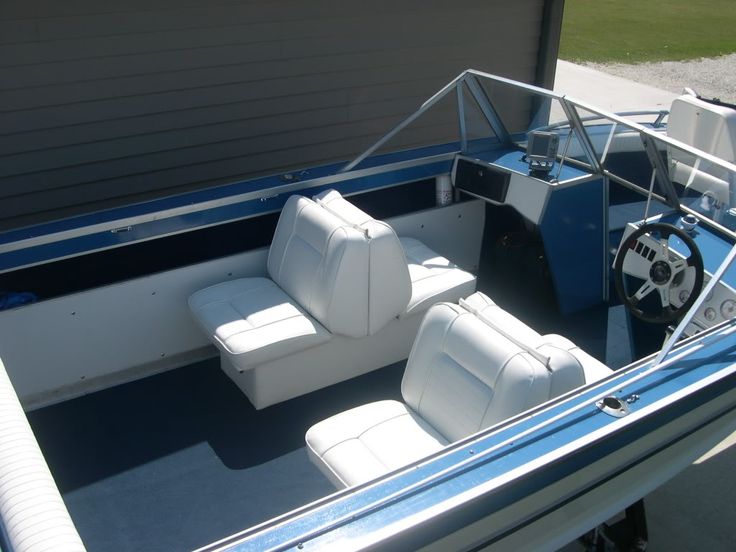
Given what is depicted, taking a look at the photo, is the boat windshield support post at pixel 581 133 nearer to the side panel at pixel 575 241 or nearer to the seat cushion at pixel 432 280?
the side panel at pixel 575 241

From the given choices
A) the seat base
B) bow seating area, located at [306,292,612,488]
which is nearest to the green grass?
the seat base

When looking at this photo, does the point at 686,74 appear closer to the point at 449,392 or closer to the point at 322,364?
the point at 322,364

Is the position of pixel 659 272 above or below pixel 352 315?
above

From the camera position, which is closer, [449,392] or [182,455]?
[449,392]

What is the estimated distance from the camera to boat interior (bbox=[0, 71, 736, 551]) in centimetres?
227

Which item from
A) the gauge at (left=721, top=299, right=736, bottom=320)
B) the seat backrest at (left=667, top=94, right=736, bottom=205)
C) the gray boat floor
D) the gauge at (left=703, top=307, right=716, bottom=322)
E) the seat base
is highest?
the seat backrest at (left=667, top=94, right=736, bottom=205)

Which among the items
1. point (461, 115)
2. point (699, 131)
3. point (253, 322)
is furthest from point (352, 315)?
point (699, 131)

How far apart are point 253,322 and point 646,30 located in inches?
414

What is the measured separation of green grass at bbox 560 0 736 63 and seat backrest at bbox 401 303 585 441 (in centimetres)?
808

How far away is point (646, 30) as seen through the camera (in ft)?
38.1

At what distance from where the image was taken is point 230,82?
4.07m

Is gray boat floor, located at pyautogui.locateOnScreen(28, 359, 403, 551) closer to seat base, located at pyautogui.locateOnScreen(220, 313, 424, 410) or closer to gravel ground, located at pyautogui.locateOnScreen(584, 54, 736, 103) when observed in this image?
seat base, located at pyautogui.locateOnScreen(220, 313, 424, 410)

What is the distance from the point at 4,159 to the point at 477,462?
2.70m

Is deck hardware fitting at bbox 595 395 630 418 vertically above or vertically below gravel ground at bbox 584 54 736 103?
above
